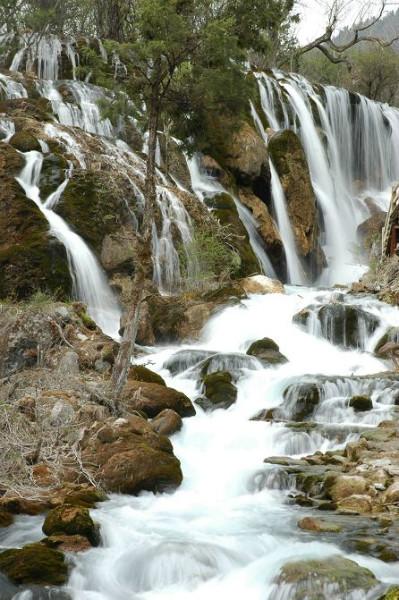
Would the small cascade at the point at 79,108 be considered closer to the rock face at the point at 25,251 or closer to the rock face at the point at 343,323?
the rock face at the point at 25,251

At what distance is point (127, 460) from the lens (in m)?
9.27

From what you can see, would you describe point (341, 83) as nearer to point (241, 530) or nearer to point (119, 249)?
point (119, 249)

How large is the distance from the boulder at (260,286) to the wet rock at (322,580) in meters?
13.8

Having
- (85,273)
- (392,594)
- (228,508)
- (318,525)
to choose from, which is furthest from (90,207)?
(392,594)

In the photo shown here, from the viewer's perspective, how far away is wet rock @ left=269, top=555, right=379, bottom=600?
624 centimetres

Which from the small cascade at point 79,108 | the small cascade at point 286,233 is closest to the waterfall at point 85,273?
the small cascade at point 79,108

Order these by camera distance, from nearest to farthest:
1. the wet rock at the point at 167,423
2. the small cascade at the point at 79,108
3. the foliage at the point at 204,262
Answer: the wet rock at the point at 167,423
the foliage at the point at 204,262
the small cascade at the point at 79,108

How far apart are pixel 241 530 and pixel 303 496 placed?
4.23 feet

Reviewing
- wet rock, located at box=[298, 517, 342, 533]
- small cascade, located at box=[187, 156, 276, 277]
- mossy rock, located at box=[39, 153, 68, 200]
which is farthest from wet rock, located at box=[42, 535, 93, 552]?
small cascade, located at box=[187, 156, 276, 277]

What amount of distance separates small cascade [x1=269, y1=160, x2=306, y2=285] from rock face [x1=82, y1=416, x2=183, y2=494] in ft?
57.6

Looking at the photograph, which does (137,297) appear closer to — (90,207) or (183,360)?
(183,360)

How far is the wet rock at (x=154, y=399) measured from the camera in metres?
11.7

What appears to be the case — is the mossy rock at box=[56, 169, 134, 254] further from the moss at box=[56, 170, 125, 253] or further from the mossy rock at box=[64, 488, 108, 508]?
the mossy rock at box=[64, 488, 108, 508]

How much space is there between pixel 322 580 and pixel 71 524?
8.50ft
